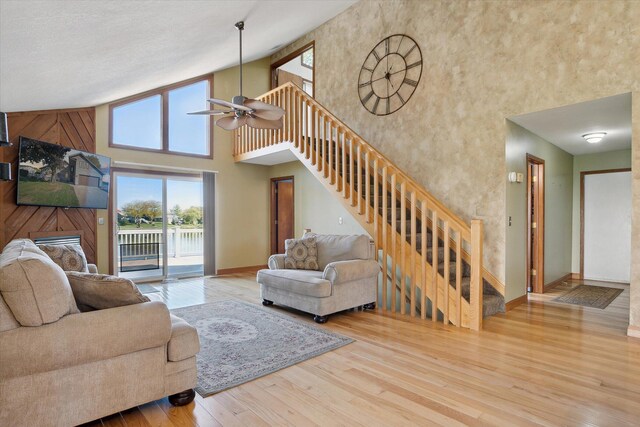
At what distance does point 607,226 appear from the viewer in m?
6.34

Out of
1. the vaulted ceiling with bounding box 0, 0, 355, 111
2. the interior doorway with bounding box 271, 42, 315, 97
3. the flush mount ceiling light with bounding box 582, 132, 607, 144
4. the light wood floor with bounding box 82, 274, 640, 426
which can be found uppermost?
the interior doorway with bounding box 271, 42, 315, 97

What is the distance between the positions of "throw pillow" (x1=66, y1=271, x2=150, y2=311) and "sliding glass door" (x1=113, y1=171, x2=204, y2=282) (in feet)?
14.2

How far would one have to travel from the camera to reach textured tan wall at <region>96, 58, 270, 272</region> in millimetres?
7348

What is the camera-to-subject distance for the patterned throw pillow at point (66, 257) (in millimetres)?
3941

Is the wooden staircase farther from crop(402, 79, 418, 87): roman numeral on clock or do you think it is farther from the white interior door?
the white interior door

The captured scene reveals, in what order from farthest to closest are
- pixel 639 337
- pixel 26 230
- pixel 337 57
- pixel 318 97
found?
pixel 318 97
pixel 337 57
pixel 26 230
pixel 639 337

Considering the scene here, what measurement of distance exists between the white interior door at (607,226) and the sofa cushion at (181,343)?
706 cm

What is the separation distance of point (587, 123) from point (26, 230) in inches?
296

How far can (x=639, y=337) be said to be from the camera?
11.3ft

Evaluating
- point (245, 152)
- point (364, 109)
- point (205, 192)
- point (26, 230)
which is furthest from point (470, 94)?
point (26, 230)

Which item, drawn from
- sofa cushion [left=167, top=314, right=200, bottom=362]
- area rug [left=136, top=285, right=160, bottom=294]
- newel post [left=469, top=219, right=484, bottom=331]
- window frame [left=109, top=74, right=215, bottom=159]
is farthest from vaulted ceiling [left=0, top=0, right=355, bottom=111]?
newel post [left=469, top=219, right=484, bottom=331]

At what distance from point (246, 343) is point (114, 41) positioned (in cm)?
306

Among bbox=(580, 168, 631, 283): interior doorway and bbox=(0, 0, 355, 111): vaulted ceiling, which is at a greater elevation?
bbox=(0, 0, 355, 111): vaulted ceiling

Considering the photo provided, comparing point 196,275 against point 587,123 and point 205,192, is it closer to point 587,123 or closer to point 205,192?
point 205,192
